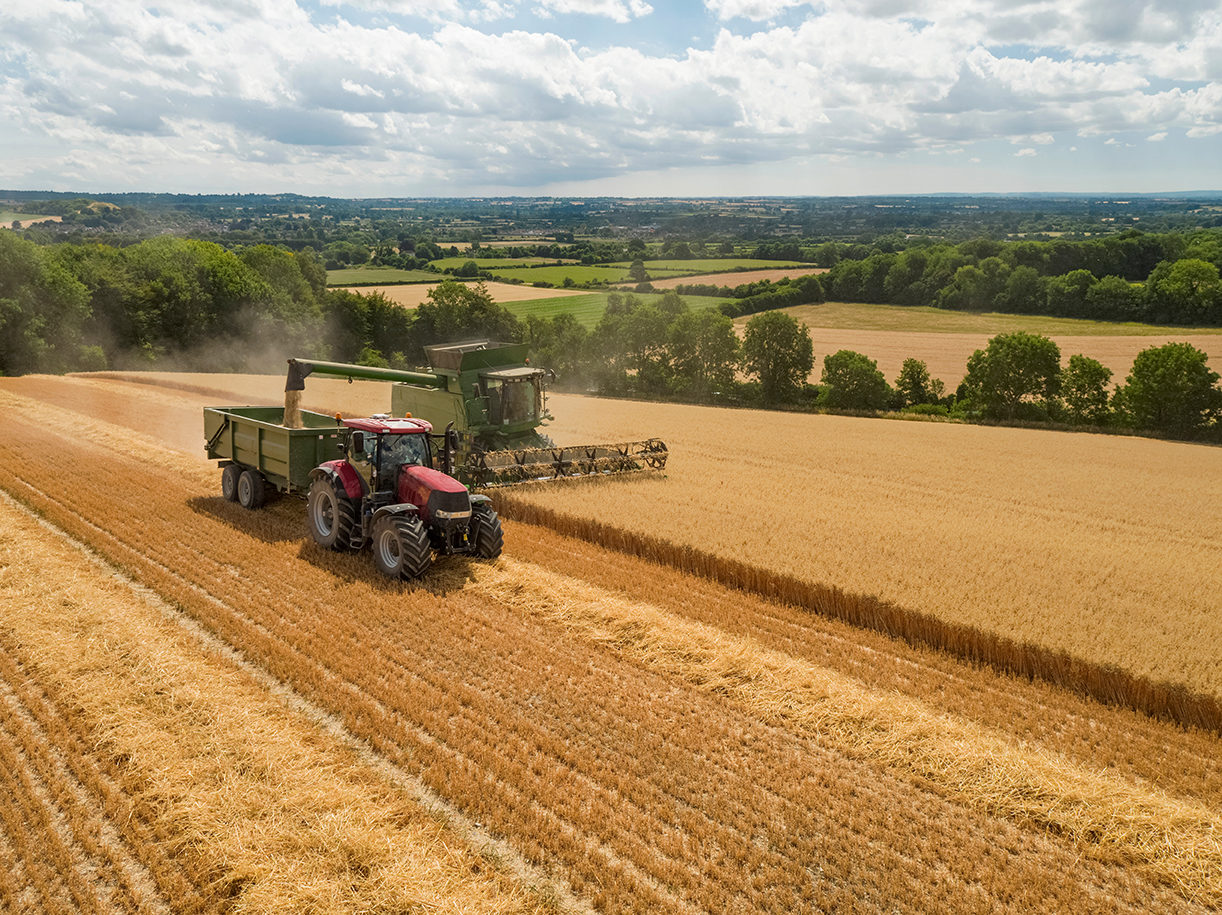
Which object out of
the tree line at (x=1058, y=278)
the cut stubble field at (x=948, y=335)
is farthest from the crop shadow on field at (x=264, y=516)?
the tree line at (x=1058, y=278)

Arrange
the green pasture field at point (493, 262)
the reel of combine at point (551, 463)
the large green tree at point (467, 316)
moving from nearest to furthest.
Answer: the reel of combine at point (551, 463) < the large green tree at point (467, 316) < the green pasture field at point (493, 262)

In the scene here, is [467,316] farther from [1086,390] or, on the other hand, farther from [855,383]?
[1086,390]

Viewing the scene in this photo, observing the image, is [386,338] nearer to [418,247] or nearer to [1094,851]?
[418,247]

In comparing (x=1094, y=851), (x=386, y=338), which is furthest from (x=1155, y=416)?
(x=386, y=338)

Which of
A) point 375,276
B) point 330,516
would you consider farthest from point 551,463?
point 375,276

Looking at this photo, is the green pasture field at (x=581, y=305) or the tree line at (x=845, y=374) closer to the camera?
the tree line at (x=845, y=374)

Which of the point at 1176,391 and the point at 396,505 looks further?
the point at 1176,391

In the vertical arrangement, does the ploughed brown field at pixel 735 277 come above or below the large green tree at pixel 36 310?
above

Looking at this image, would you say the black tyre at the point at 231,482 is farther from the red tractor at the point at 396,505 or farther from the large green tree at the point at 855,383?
the large green tree at the point at 855,383
